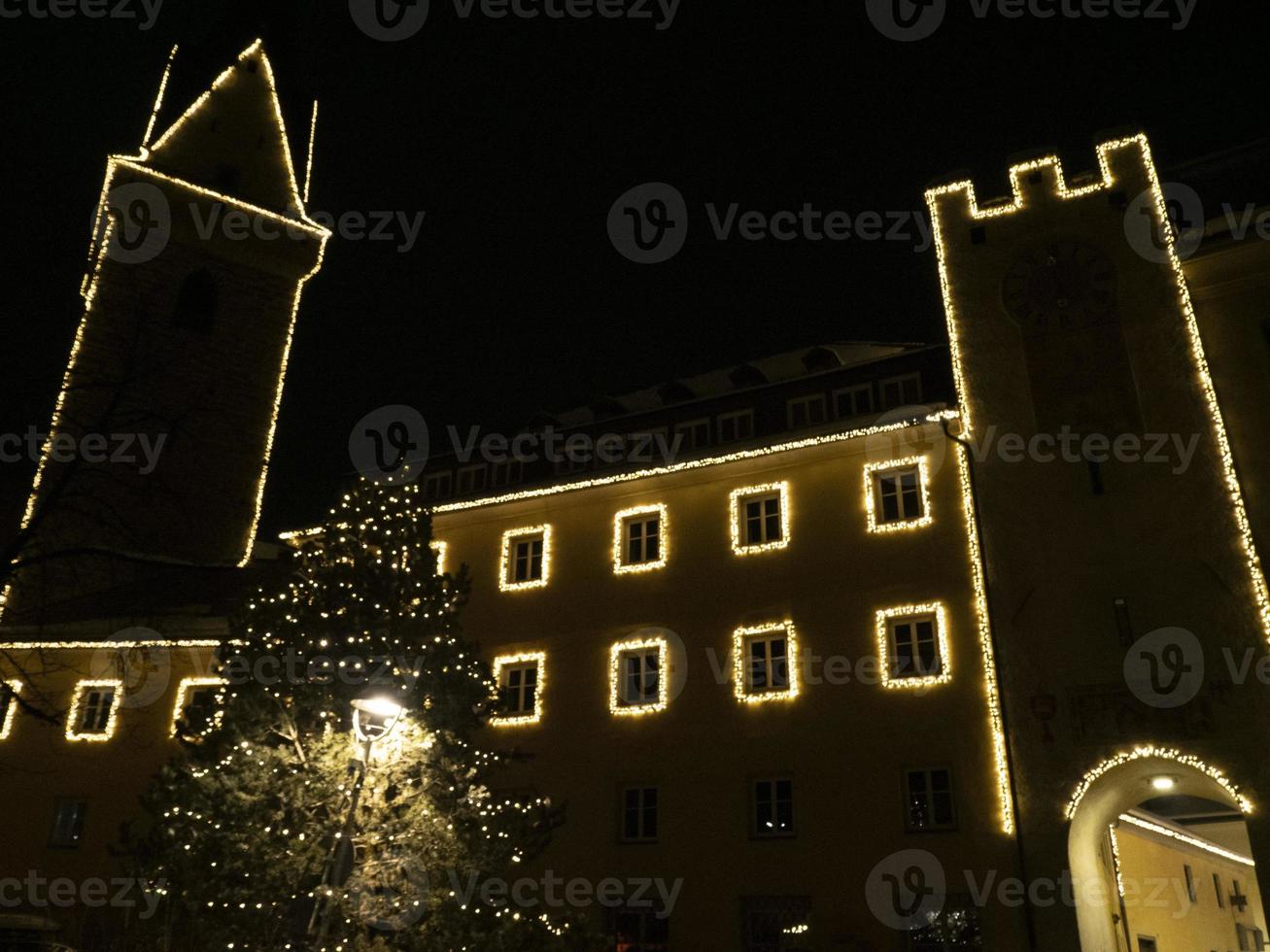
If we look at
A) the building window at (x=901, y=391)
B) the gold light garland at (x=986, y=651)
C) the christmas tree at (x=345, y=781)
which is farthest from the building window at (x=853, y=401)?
the christmas tree at (x=345, y=781)

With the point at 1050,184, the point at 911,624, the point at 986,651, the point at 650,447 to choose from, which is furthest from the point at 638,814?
the point at 1050,184

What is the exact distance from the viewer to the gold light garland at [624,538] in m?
25.7

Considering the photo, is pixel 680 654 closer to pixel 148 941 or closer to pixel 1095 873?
pixel 1095 873

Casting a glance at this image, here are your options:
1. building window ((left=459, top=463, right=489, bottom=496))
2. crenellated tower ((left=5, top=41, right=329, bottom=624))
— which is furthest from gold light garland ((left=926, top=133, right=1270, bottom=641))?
crenellated tower ((left=5, top=41, right=329, bottom=624))

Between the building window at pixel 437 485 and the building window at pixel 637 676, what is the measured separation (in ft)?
26.3

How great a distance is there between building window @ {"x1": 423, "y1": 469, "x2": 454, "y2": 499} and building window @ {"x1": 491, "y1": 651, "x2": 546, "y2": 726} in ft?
19.4

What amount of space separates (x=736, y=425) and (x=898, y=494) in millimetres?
4822

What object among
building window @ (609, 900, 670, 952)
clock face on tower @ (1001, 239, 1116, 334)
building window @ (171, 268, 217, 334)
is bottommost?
building window @ (609, 900, 670, 952)

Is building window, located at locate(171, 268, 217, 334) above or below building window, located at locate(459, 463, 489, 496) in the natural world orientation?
above

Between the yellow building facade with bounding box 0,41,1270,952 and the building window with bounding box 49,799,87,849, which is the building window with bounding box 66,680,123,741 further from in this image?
the building window with bounding box 49,799,87,849

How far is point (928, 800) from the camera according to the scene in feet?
67.7

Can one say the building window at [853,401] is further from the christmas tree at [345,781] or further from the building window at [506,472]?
the christmas tree at [345,781]

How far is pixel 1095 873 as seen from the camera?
20562mm

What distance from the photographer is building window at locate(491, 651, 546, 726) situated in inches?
1016
